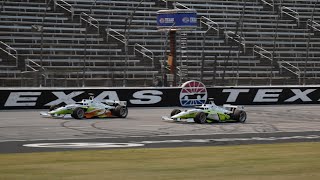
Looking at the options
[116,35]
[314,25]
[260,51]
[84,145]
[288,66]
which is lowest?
[84,145]

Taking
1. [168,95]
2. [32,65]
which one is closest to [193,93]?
[168,95]

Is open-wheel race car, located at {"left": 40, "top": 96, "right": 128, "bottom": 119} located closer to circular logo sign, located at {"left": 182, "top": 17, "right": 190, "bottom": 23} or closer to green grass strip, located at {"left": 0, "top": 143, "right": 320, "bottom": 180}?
green grass strip, located at {"left": 0, "top": 143, "right": 320, "bottom": 180}

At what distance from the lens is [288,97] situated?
38.6 m

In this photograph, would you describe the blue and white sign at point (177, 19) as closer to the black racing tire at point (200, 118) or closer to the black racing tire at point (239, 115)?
the black racing tire at point (239, 115)

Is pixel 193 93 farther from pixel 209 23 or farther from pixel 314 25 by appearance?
pixel 314 25

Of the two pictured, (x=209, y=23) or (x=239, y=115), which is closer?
(x=239, y=115)

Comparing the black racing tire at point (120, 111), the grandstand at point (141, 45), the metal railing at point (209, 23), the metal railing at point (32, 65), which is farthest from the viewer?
the metal railing at point (209, 23)

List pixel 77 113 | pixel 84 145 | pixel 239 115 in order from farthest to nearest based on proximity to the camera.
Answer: pixel 77 113, pixel 239 115, pixel 84 145

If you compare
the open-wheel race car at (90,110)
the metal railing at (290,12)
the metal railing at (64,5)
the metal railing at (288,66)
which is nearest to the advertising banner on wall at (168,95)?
the metal railing at (288,66)

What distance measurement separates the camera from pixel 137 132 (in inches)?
869

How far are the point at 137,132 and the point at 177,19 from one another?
1798 cm

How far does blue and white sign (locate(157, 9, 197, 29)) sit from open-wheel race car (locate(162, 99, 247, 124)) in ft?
42.9

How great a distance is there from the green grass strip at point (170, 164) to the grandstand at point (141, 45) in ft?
58.2

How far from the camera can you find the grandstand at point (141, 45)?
119ft
